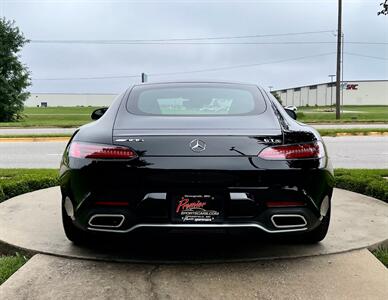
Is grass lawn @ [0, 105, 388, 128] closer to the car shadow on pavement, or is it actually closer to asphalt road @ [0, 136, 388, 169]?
asphalt road @ [0, 136, 388, 169]

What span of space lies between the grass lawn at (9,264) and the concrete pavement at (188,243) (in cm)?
14

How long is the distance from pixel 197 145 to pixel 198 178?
208 mm

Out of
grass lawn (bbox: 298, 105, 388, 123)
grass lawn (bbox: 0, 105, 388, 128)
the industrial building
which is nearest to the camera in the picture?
grass lawn (bbox: 0, 105, 388, 128)

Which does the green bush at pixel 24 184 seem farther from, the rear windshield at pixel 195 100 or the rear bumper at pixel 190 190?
the rear bumper at pixel 190 190

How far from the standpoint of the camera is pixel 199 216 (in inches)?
127

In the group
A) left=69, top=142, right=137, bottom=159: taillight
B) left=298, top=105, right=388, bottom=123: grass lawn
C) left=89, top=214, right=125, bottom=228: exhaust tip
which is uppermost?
left=69, top=142, right=137, bottom=159: taillight

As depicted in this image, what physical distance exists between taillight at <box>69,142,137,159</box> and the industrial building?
243ft

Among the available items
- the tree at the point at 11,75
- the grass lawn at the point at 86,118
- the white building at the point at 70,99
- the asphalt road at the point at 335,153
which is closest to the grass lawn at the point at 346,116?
the grass lawn at the point at 86,118

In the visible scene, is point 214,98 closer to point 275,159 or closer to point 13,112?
point 275,159

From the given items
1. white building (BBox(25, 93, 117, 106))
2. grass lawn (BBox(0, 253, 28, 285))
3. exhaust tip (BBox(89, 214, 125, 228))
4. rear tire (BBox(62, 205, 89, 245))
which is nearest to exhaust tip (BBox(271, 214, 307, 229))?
exhaust tip (BBox(89, 214, 125, 228))

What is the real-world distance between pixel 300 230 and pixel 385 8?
11.3ft

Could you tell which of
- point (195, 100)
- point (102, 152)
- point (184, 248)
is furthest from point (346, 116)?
point (102, 152)

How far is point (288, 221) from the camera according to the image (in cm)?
330

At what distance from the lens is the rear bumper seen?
3189 mm
